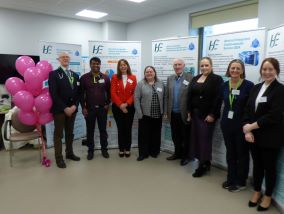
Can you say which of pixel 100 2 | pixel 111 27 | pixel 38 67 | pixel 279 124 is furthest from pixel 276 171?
pixel 111 27

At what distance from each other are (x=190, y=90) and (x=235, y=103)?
697mm

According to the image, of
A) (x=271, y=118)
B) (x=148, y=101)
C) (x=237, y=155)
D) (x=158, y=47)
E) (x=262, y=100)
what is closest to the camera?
(x=271, y=118)

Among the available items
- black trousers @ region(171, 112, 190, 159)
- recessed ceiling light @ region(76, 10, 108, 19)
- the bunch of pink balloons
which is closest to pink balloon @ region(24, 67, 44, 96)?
the bunch of pink balloons

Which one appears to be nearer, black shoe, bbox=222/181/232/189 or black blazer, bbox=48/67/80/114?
black shoe, bbox=222/181/232/189

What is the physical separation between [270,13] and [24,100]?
4198mm

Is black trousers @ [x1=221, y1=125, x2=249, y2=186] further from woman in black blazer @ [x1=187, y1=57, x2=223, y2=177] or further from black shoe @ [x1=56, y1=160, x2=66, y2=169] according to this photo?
black shoe @ [x1=56, y1=160, x2=66, y2=169]

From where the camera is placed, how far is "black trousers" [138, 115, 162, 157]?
151 inches

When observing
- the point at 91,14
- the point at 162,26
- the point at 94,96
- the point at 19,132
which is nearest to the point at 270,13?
the point at 162,26

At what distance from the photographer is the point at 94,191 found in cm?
288

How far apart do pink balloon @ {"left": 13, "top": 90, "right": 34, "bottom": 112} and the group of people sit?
31 cm

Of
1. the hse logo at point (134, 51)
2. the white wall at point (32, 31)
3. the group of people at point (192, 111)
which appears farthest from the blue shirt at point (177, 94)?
the white wall at point (32, 31)

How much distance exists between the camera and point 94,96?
3711 millimetres

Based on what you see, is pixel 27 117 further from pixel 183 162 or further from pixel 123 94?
pixel 183 162

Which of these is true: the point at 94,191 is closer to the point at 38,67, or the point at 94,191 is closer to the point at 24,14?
the point at 38,67
